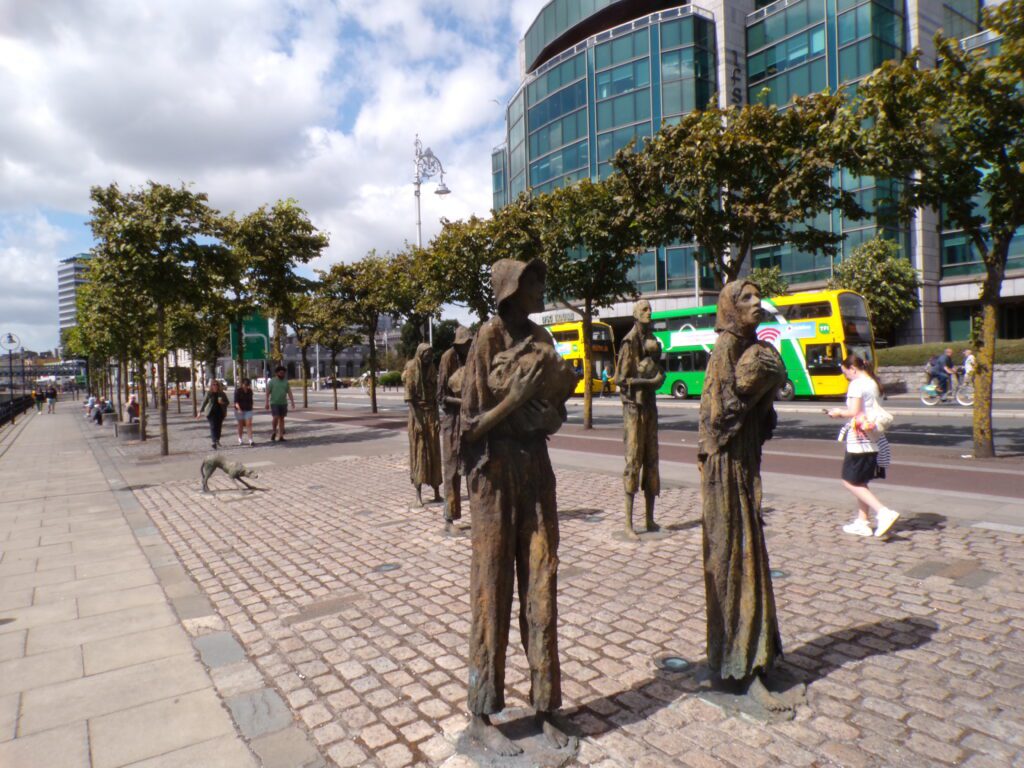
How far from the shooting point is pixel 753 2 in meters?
41.3

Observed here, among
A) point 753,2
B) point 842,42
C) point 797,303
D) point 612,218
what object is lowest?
point 797,303

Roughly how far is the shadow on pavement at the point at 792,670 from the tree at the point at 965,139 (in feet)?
27.1

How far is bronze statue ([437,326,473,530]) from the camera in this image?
6.60 metres

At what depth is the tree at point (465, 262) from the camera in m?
17.6

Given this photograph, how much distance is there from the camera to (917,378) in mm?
28500

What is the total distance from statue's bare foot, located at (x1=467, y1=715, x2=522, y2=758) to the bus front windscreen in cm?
2357

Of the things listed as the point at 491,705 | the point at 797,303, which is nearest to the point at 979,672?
the point at 491,705

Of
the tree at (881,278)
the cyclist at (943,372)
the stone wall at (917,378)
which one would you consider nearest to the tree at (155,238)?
the cyclist at (943,372)

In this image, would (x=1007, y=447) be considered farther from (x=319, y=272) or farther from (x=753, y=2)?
(x=753, y=2)

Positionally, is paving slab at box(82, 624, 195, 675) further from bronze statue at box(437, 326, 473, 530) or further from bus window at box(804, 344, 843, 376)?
bus window at box(804, 344, 843, 376)

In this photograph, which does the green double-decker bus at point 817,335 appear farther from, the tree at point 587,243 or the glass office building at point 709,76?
the glass office building at point 709,76

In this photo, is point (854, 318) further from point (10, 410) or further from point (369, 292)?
point (10, 410)

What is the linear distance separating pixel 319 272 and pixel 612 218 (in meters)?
15.9

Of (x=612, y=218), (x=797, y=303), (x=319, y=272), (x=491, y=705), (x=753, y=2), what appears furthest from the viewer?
(x=753, y=2)
